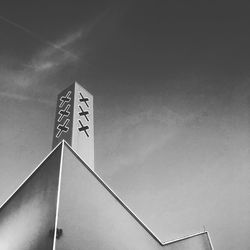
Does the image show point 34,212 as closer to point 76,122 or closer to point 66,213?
point 66,213

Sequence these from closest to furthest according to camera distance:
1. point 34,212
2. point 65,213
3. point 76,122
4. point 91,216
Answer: point 65,213
point 34,212
point 91,216
point 76,122

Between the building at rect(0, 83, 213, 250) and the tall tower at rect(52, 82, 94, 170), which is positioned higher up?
the tall tower at rect(52, 82, 94, 170)

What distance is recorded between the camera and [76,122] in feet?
38.0

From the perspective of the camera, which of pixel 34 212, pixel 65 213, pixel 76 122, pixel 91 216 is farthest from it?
pixel 76 122

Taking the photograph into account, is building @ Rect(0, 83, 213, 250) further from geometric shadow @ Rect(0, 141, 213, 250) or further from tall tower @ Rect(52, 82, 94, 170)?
tall tower @ Rect(52, 82, 94, 170)

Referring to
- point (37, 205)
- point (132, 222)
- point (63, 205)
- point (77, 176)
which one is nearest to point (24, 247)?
point (37, 205)

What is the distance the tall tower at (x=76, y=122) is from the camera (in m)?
11.1

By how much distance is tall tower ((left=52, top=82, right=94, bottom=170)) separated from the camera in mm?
11109

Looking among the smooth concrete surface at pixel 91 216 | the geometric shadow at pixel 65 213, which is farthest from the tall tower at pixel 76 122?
the geometric shadow at pixel 65 213

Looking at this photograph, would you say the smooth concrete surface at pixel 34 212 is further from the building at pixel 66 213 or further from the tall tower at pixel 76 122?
the tall tower at pixel 76 122

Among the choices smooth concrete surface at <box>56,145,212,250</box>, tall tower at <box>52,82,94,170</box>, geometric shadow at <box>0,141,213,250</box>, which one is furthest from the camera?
tall tower at <box>52,82,94,170</box>

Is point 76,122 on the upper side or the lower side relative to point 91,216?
upper

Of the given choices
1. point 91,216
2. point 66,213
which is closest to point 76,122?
point 91,216

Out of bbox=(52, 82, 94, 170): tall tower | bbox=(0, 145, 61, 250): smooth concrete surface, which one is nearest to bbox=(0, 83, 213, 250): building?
bbox=(0, 145, 61, 250): smooth concrete surface
